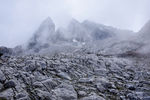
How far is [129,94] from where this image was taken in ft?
77.3

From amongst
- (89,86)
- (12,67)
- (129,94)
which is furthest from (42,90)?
(129,94)

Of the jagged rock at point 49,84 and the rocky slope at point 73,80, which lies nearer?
the rocky slope at point 73,80

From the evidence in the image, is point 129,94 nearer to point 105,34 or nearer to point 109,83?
point 109,83

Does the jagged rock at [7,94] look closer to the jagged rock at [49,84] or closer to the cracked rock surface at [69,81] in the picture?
the cracked rock surface at [69,81]

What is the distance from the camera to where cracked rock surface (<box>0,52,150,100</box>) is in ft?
72.4

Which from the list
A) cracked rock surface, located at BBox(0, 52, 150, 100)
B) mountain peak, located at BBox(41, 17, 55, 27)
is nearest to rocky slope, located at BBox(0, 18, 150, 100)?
cracked rock surface, located at BBox(0, 52, 150, 100)

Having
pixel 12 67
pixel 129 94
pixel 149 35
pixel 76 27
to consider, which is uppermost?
pixel 76 27

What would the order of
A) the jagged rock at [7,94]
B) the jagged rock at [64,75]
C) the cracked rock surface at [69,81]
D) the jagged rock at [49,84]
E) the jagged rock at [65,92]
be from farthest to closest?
1. the jagged rock at [64,75]
2. the jagged rock at [49,84]
3. the cracked rock surface at [69,81]
4. the jagged rock at [65,92]
5. the jagged rock at [7,94]

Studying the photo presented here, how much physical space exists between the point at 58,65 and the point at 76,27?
129147 mm

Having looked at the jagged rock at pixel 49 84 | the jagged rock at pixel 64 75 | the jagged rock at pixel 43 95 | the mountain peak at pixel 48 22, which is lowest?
the jagged rock at pixel 43 95

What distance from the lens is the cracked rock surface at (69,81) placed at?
22066mm

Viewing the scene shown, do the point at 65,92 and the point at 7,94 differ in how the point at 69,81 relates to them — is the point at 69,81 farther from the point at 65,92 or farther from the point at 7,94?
the point at 7,94

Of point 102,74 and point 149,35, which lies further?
point 149,35

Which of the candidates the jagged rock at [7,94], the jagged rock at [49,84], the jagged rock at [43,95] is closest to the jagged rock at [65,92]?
the jagged rock at [49,84]
